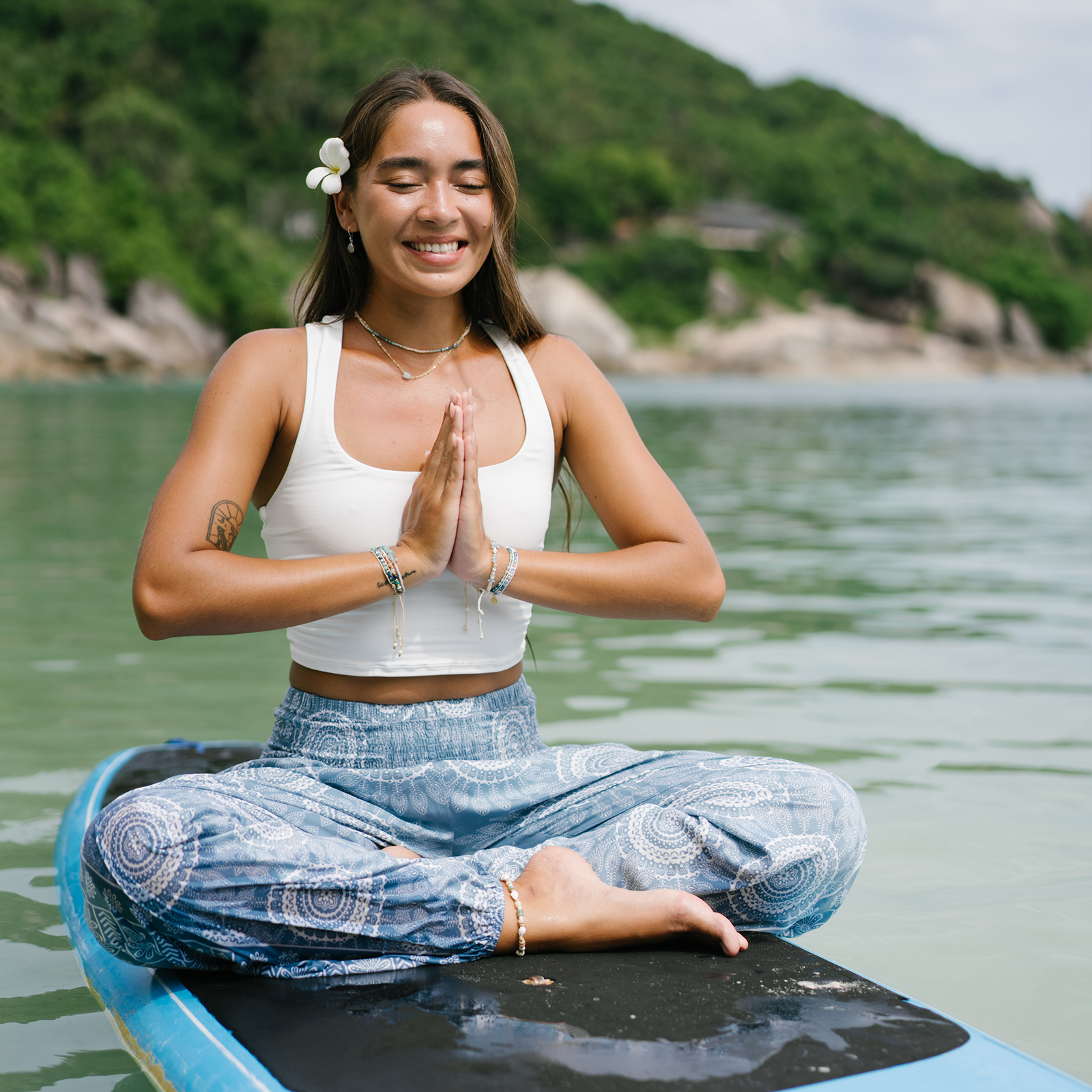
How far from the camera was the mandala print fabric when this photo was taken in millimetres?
2105

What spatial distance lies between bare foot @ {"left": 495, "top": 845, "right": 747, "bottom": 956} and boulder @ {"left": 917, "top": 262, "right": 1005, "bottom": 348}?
68848 mm

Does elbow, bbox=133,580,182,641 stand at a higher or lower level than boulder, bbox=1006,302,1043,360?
lower

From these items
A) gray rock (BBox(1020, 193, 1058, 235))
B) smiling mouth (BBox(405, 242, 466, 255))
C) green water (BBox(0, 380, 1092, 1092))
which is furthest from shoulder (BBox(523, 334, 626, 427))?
gray rock (BBox(1020, 193, 1058, 235))

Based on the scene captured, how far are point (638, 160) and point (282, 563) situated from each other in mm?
80003

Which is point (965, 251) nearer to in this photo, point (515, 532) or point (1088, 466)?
point (1088, 466)

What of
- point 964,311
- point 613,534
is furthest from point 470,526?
point 964,311

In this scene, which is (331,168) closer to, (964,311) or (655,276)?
(655,276)

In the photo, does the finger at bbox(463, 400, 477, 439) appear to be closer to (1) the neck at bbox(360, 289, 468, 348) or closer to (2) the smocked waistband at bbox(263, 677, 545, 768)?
(1) the neck at bbox(360, 289, 468, 348)

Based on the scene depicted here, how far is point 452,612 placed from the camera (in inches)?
98.5

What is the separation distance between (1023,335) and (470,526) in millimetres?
72879

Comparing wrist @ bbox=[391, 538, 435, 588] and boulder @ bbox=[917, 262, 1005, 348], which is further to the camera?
boulder @ bbox=[917, 262, 1005, 348]

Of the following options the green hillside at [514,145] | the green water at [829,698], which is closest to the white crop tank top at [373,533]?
the green water at [829,698]

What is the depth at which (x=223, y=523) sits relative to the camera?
239 cm

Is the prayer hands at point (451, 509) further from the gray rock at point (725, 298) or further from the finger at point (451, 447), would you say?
the gray rock at point (725, 298)
